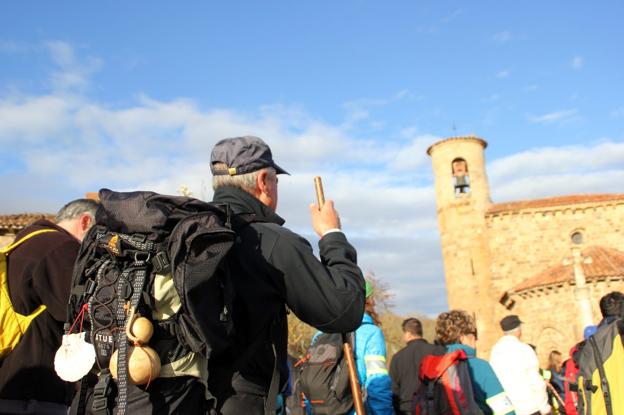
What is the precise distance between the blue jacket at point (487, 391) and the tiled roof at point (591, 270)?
23.2 meters

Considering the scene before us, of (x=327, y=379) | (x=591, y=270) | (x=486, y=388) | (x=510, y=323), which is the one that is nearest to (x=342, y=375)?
(x=327, y=379)

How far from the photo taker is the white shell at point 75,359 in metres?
2.50

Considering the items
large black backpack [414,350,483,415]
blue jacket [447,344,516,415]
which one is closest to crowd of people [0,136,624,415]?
large black backpack [414,350,483,415]

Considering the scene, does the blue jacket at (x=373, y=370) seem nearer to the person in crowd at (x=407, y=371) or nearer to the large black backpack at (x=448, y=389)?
the large black backpack at (x=448, y=389)

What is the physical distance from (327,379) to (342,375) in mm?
130

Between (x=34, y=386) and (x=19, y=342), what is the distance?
275mm

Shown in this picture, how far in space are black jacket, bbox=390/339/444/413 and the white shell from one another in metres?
4.74

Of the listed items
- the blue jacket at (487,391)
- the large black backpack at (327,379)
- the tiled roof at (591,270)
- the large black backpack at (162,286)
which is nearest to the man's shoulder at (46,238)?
the large black backpack at (162,286)

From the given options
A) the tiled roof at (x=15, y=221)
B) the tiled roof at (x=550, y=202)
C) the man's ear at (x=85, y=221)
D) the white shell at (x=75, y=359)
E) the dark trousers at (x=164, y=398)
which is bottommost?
the dark trousers at (x=164, y=398)

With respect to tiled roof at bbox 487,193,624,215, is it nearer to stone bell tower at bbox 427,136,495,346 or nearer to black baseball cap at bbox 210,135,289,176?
stone bell tower at bbox 427,136,495,346

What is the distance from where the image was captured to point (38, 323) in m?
3.76

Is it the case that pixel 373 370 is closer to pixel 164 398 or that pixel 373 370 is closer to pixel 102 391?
pixel 164 398

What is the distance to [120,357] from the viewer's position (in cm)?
239

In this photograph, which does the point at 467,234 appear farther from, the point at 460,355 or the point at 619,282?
the point at 460,355
